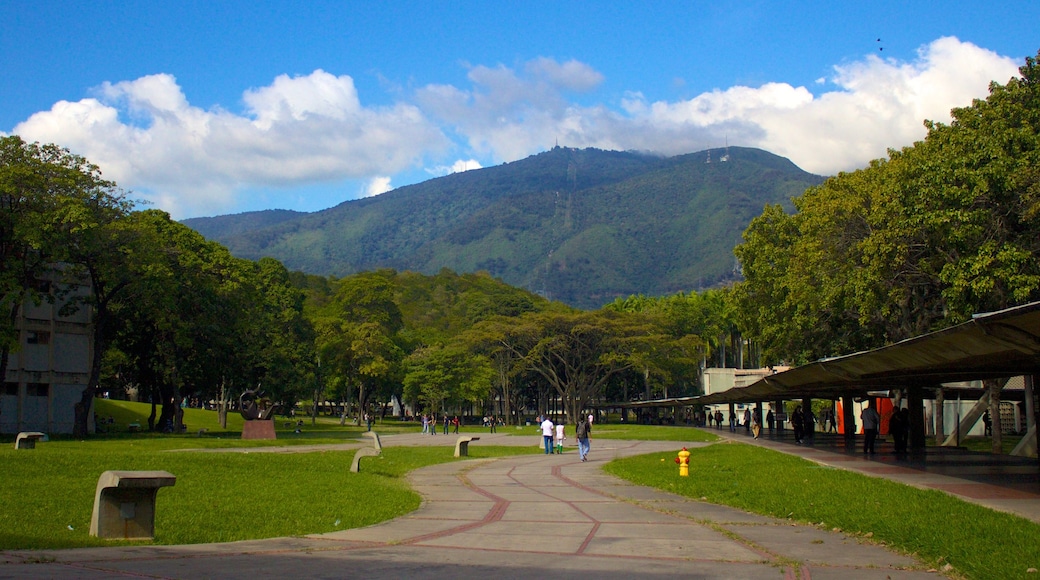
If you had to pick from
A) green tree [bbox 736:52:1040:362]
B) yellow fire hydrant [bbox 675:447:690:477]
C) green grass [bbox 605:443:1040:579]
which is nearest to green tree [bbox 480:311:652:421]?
green tree [bbox 736:52:1040:362]

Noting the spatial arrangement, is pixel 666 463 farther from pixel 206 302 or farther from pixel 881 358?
pixel 206 302

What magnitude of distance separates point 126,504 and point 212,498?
4.79 metres

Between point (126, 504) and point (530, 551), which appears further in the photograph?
point (530, 551)

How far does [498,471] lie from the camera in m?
24.9

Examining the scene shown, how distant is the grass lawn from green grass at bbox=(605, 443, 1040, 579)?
5876 mm

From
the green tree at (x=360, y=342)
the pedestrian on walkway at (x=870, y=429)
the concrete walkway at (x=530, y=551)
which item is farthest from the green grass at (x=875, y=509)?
the green tree at (x=360, y=342)

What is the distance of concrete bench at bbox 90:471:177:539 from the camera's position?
10.1m

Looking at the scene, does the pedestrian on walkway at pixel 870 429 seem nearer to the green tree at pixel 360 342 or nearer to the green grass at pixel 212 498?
the green grass at pixel 212 498

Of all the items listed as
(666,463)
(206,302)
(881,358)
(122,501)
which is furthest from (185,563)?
(206,302)

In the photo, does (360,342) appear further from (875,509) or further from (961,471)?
(875,509)

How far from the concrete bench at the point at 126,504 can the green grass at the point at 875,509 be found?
838cm

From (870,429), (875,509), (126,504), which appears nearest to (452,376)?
(870,429)

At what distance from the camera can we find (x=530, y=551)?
10.5 m

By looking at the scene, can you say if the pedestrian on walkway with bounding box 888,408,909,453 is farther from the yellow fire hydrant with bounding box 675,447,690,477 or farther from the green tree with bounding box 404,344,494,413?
the green tree with bounding box 404,344,494,413
